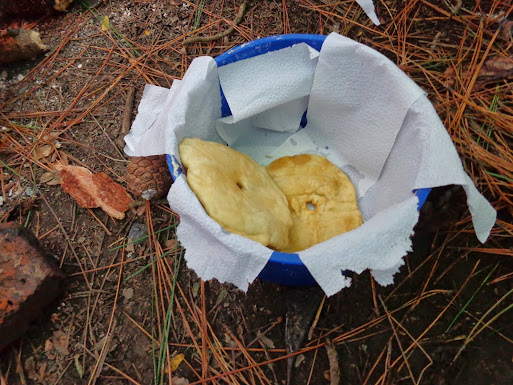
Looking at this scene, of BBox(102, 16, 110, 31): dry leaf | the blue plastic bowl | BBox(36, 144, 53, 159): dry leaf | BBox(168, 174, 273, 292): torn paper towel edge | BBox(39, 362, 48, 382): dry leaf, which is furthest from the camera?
BBox(102, 16, 110, 31): dry leaf

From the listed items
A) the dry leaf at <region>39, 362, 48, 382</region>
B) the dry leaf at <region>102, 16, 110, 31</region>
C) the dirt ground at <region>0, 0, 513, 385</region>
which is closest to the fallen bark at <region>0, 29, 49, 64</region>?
the dirt ground at <region>0, 0, 513, 385</region>

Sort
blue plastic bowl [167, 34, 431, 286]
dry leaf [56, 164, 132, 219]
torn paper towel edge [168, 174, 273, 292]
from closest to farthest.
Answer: torn paper towel edge [168, 174, 273, 292] → blue plastic bowl [167, 34, 431, 286] → dry leaf [56, 164, 132, 219]

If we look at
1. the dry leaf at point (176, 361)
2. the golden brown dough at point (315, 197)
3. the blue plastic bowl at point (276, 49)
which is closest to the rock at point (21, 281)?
the dry leaf at point (176, 361)

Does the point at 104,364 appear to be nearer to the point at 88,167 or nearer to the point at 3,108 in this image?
the point at 88,167

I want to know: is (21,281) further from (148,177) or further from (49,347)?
(148,177)

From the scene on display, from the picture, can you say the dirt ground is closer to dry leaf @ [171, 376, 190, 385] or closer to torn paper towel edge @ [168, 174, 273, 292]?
dry leaf @ [171, 376, 190, 385]

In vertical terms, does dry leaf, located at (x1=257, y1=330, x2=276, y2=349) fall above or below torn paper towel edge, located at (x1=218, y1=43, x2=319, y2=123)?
below

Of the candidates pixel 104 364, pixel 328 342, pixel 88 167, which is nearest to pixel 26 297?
pixel 104 364

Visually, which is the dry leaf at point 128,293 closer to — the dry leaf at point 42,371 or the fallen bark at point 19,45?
the dry leaf at point 42,371
